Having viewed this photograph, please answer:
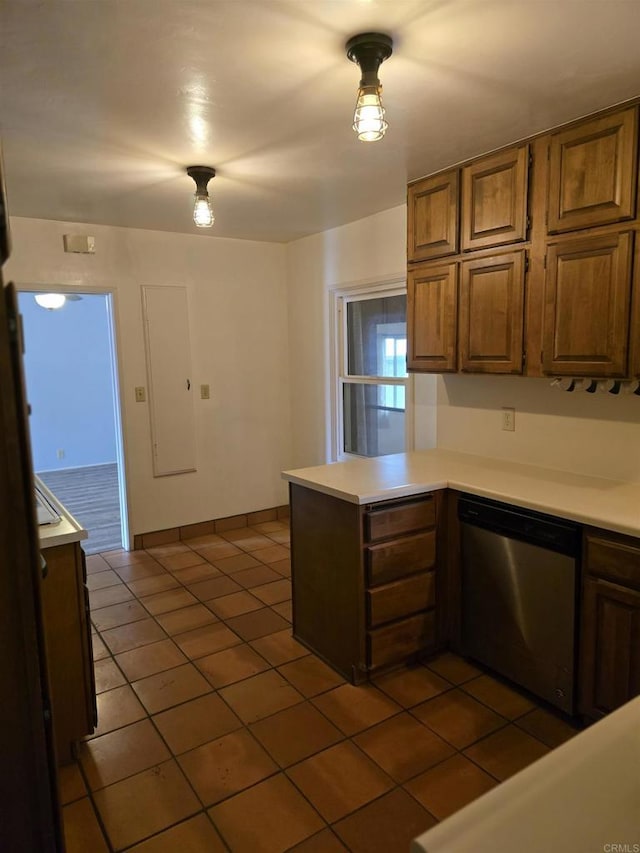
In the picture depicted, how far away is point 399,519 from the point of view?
2387 mm

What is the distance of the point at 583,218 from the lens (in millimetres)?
2158

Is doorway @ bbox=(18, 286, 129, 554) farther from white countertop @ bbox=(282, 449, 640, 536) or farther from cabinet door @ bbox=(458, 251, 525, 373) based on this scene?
cabinet door @ bbox=(458, 251, 525, 373)

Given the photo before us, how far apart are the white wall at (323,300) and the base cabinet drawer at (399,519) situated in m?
0.96

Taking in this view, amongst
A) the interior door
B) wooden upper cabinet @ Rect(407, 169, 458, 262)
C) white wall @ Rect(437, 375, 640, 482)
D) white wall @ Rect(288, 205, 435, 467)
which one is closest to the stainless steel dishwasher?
white wall @ Rect(437, 375, 640, 482)

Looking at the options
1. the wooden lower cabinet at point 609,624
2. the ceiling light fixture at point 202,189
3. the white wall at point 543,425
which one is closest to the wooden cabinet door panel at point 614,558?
the wooden lower cabinet at point 609,624

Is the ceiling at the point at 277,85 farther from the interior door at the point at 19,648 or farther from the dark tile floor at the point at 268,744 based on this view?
the dark tile floor at the point at 268,744

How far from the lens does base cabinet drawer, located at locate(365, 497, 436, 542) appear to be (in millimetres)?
2316

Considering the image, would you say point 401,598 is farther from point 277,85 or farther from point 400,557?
point 277,85

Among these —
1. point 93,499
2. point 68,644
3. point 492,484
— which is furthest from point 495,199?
point 93,499

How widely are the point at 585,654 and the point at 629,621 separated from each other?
0.24 m

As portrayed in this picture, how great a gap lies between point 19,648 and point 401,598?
184 centimetres

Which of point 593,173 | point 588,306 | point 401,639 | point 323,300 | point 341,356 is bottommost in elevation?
point 401,639

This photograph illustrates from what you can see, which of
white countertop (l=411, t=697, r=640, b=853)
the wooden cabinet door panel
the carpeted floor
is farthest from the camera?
the carpeted floor

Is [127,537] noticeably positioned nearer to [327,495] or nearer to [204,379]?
[204,379]
